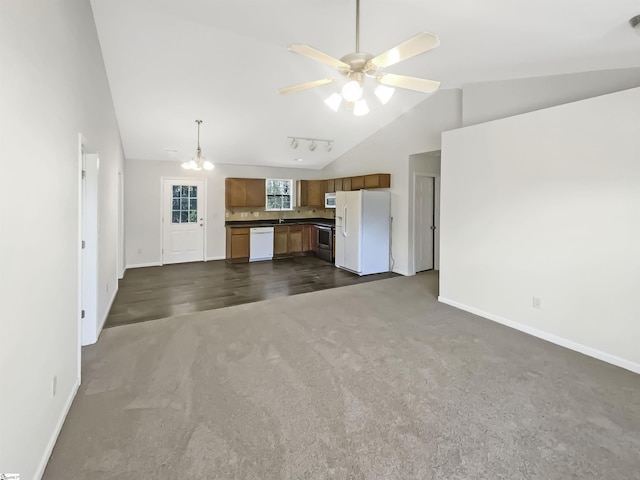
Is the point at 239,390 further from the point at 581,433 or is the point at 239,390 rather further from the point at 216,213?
the point at 216,213

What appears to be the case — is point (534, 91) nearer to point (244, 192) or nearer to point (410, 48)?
point (410, 48)

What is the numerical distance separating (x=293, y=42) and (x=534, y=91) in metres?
2.96

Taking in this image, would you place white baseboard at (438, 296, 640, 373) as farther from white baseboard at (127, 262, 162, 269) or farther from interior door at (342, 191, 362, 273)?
white baseboard at (127, 262, 162, 269)

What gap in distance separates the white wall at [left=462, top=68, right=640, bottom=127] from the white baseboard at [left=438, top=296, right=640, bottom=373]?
258 centimetres

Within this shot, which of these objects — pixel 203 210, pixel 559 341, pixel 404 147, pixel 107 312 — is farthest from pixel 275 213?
pixel 559 341

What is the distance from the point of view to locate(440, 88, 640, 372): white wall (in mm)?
2975

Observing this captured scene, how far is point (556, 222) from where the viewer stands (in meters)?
3.44

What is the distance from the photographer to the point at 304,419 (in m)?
2.20

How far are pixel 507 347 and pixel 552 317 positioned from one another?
66 cm

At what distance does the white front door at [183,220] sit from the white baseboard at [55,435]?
5.35 meters

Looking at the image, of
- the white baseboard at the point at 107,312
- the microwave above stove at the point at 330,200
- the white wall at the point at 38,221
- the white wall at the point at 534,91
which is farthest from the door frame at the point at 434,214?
the white wall at the point at 38,221

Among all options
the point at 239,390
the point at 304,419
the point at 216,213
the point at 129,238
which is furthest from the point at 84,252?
the point at 216,213

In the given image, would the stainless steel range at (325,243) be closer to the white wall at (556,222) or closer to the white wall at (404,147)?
the white wall at (404,147)

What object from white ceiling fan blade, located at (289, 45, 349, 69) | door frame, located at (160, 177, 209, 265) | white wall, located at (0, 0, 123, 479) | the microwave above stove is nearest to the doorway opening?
white wall, located at (0, 0, 123, 479)
